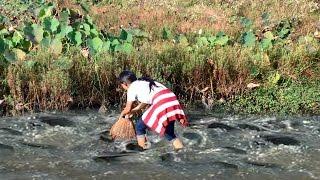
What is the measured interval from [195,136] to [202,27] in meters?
4.57

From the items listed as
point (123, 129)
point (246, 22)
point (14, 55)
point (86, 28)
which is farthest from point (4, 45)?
point (246, 22)

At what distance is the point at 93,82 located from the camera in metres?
9.45

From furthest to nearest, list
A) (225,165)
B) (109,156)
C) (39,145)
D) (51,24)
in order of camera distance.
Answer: (51,24) < (39,145) < (109,156) < (225,165)

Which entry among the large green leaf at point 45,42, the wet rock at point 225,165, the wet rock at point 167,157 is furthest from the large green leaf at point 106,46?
the wet rock at point 225,165

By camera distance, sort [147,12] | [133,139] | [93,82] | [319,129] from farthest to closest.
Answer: [147,12], [93,82], [319,129], [133,139]

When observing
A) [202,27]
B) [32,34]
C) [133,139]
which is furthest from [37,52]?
[202,27]

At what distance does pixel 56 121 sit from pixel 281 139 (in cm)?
338

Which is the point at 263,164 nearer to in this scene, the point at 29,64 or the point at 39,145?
the point at 39,145

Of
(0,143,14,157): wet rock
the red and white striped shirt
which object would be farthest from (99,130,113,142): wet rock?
(0,143,14,157): wet rock

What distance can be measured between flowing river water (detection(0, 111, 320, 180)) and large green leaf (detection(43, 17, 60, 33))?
1.99 metres

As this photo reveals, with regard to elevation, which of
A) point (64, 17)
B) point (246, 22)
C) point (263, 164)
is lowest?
point (263, 164)

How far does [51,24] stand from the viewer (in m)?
10.5

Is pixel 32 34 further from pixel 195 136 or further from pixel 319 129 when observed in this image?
pixel 319 129

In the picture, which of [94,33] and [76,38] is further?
[94,33]
